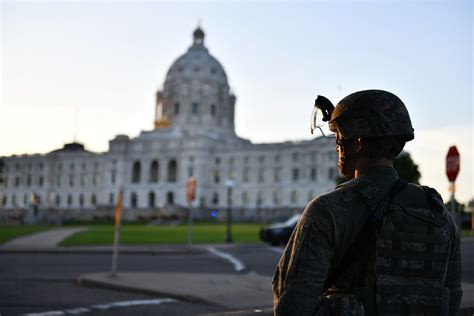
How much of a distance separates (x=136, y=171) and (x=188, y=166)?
14.7m

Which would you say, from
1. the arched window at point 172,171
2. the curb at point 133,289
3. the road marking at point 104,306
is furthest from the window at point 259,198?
the road marking at point 104,306

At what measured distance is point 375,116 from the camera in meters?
2.47

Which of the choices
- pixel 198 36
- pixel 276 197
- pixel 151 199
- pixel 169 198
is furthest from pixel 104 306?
pixel 198 36

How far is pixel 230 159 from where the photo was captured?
10188 cm

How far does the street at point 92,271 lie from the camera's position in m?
8.12

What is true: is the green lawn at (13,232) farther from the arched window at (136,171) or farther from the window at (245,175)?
the arched window at (136,171)

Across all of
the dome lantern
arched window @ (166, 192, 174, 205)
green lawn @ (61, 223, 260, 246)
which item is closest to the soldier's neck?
green lawn @ (61, 223, 260, 246)

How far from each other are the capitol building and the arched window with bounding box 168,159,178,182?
0.19 meters

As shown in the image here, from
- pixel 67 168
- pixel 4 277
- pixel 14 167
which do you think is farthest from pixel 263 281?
pixel 14 167

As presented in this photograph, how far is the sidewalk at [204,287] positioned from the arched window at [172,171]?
318 feet

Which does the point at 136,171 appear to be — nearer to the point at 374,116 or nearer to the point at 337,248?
the point at 374,116

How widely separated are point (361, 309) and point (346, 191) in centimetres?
46

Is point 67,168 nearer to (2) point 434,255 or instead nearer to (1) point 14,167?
(1) point 14,167

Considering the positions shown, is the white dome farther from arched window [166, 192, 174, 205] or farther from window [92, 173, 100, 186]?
window [92, 173, 100, 186]
